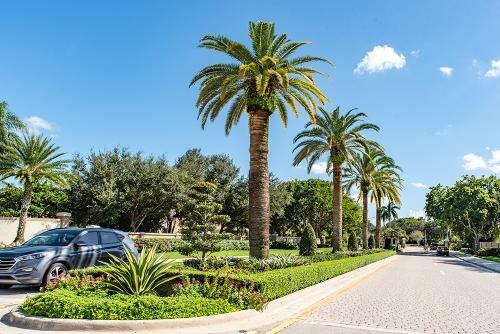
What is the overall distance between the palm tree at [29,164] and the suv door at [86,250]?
2259 centimetres

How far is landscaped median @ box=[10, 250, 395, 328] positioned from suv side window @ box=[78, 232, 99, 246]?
7.78ft

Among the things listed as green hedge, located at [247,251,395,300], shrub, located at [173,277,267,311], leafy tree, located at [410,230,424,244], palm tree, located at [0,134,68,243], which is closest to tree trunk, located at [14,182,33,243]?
palm tree, located at [0,134,68,243]

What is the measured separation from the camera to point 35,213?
42125 mm

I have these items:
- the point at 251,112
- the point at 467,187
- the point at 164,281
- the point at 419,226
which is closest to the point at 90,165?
the point at 251,112

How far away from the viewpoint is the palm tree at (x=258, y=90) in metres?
17.0

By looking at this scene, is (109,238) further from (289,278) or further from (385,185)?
(385,185)

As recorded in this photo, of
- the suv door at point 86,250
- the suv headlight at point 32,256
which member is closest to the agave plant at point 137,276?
the suv headlight at point 32,256

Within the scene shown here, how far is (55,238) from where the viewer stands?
12.9 metres

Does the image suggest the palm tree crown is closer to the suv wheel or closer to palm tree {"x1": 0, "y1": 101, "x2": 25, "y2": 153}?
the suv wheel

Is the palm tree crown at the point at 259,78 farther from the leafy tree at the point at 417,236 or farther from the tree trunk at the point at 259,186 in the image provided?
the leafy tree at the point at 417,236

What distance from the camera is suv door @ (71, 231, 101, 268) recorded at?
12531mm

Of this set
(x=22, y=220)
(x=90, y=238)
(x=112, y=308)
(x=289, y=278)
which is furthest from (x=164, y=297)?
(x=22, y=220)

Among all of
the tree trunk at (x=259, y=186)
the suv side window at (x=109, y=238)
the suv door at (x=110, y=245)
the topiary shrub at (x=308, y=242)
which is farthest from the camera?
the topiary shrub at (x=308, y=242)

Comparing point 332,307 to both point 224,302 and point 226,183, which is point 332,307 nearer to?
point 224,302
